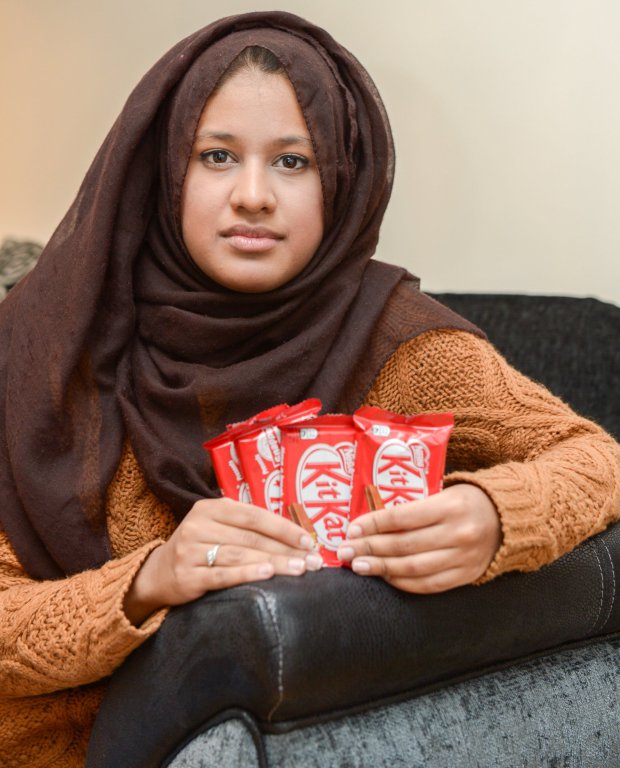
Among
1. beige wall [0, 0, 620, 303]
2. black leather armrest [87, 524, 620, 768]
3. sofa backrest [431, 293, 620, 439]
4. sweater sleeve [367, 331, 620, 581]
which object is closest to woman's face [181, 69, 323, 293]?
sweater sleeve [367, 331, 620, 581]

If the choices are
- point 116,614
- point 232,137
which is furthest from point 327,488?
point 232,137

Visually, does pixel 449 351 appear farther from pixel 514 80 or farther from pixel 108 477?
pixel 514 80

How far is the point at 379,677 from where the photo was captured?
84 centimetres

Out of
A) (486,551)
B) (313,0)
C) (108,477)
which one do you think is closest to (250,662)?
(486,551)

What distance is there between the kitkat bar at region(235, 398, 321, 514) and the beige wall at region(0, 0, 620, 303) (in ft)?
3.74

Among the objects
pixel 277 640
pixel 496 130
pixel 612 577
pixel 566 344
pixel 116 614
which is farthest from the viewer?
pixel 496 130

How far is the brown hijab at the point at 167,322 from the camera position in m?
1.12

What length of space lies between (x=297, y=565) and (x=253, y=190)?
0.45m

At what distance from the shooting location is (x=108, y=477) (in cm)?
112

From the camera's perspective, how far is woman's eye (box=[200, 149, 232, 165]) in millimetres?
1133

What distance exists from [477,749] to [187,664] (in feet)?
0.95

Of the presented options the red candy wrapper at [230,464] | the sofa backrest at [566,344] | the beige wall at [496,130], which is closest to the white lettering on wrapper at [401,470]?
the red candy wrapper at [230,464]

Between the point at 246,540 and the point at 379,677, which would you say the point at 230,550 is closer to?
the point at 246,540

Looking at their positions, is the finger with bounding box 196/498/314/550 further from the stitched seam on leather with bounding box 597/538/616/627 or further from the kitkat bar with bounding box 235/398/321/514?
the stitched seam on leather with bounding box 597/538/616/627
